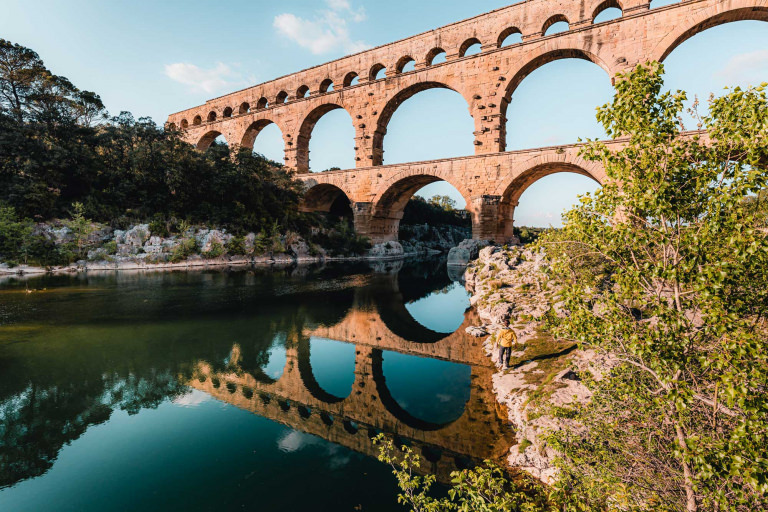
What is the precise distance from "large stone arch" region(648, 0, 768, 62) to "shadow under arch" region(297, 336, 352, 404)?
64.9ft

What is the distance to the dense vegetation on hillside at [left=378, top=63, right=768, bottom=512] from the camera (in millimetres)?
1642

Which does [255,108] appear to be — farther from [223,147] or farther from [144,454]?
[144,454]

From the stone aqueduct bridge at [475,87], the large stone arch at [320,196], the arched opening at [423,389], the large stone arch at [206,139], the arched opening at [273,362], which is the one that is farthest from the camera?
the large stone arch at [206,139]

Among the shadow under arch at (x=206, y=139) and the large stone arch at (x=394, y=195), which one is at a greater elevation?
the shadow under arch at (x=206, y=139)

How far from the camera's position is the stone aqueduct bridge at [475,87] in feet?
54.1

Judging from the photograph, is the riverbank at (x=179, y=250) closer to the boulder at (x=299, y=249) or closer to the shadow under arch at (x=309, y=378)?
the boulder at (x=299, y=249)

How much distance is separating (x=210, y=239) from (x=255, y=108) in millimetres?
14441

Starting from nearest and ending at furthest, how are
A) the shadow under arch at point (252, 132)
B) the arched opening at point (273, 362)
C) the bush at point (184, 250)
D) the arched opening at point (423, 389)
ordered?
the arched opening at point (423, 389), the arched opening at point (273, 362), the bush at point (184, 250), the shadow under arch at point (252, 132)

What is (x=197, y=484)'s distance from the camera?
334 cm

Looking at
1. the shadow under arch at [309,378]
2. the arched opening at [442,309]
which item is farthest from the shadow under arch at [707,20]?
the shadow under arch at [309,378]

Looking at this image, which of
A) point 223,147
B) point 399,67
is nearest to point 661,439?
point 399,67

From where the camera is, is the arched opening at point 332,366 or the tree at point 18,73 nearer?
the arched opening at point 332,366

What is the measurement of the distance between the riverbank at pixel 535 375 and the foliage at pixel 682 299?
395mm

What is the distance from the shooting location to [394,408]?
493 cm
